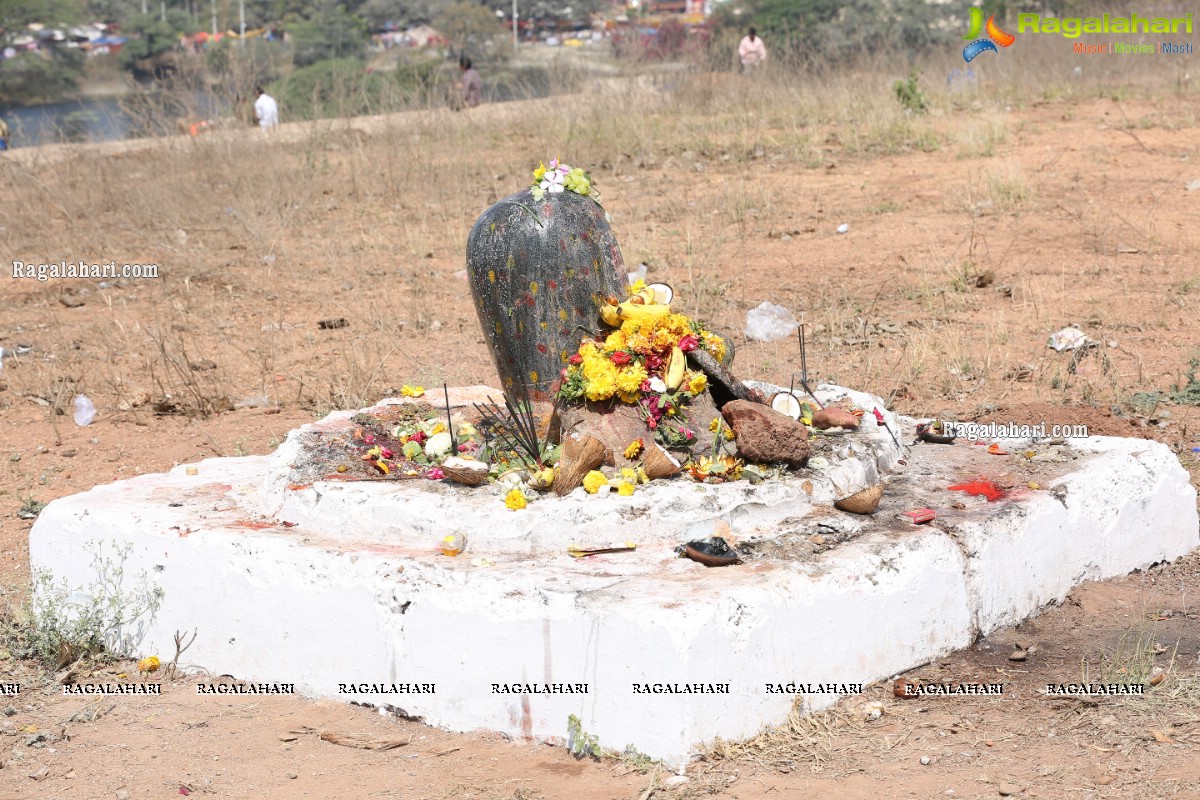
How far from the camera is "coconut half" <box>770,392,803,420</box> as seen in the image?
181 inches

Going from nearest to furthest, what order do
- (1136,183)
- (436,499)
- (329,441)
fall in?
(436,499)
(329,441)
(1136,183)

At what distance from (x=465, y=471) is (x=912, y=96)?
9082 millimetres

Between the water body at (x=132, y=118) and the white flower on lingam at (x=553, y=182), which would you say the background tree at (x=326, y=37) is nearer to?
the water body at (x=132, y=118)

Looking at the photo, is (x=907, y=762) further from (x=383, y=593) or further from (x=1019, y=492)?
(x=383, y=593)

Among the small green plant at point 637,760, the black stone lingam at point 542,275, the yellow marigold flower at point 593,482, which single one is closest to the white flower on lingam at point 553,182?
the black stone lingam at point 542,275

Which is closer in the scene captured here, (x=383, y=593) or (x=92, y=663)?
(x=383, y=593)

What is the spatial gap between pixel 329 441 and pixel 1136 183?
707cm

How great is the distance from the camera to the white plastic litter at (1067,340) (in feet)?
22.0

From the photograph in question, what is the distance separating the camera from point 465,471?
13.6 ft

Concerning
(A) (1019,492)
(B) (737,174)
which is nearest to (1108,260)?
(B) (737,174)

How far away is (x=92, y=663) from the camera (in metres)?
4.27

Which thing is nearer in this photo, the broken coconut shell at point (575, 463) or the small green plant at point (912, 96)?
the broken coconut shell at point (575, 463)

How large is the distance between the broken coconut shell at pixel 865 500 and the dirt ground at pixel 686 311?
0.54 m

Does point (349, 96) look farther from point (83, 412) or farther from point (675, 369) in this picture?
point (675, 369)
